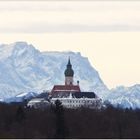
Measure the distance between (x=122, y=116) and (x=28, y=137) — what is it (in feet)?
150

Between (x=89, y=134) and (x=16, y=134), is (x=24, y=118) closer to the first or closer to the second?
(x=89, y=134)

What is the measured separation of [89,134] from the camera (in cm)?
13938

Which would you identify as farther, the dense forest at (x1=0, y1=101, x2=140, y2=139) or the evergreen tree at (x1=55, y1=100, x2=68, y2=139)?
the dense forest at (x1=0, y1=101, x2=140, y2=139)

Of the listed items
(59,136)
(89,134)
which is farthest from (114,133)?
(59,136)

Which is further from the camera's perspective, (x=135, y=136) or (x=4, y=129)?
(x=135, y=136)

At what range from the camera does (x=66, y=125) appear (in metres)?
142

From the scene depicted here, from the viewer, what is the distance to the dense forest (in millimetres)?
132875

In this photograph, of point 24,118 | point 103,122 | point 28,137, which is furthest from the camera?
point 103,122

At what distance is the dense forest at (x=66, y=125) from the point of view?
133m

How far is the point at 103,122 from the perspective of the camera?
517 feet

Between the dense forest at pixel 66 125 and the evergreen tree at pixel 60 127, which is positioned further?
the dense forest at pixel 66 125

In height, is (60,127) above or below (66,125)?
below

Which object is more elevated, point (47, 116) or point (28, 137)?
point (47, 116)

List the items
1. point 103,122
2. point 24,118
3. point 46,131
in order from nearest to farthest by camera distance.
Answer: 1. point 46,131
2. point 24,118
3. point 103,122
